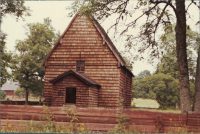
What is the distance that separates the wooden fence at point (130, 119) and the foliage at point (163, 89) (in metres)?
20.3

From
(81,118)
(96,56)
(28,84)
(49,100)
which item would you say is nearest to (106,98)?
(96,56)

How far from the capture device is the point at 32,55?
33219 mm

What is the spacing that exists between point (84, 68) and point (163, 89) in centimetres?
1358

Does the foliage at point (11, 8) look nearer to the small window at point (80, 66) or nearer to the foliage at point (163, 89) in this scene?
the small window at point (80, 66)

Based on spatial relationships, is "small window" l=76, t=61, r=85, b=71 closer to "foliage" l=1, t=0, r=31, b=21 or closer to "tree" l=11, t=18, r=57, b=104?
"foliage" l=1, t=0, r=31, b=21

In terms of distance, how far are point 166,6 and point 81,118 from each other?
737 cm

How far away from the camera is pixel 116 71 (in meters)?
20.8

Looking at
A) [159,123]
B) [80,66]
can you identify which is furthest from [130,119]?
[80,66]

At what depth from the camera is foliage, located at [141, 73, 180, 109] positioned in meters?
28.6

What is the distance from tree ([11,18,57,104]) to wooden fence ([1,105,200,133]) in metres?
24.4

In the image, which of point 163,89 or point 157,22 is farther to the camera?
point 163,89

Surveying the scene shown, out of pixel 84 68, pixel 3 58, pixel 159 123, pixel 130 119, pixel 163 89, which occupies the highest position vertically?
pixel 3 58

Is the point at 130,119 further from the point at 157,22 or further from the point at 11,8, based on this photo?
the point at 11,8

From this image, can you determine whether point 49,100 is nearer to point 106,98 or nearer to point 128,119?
point 106,98
